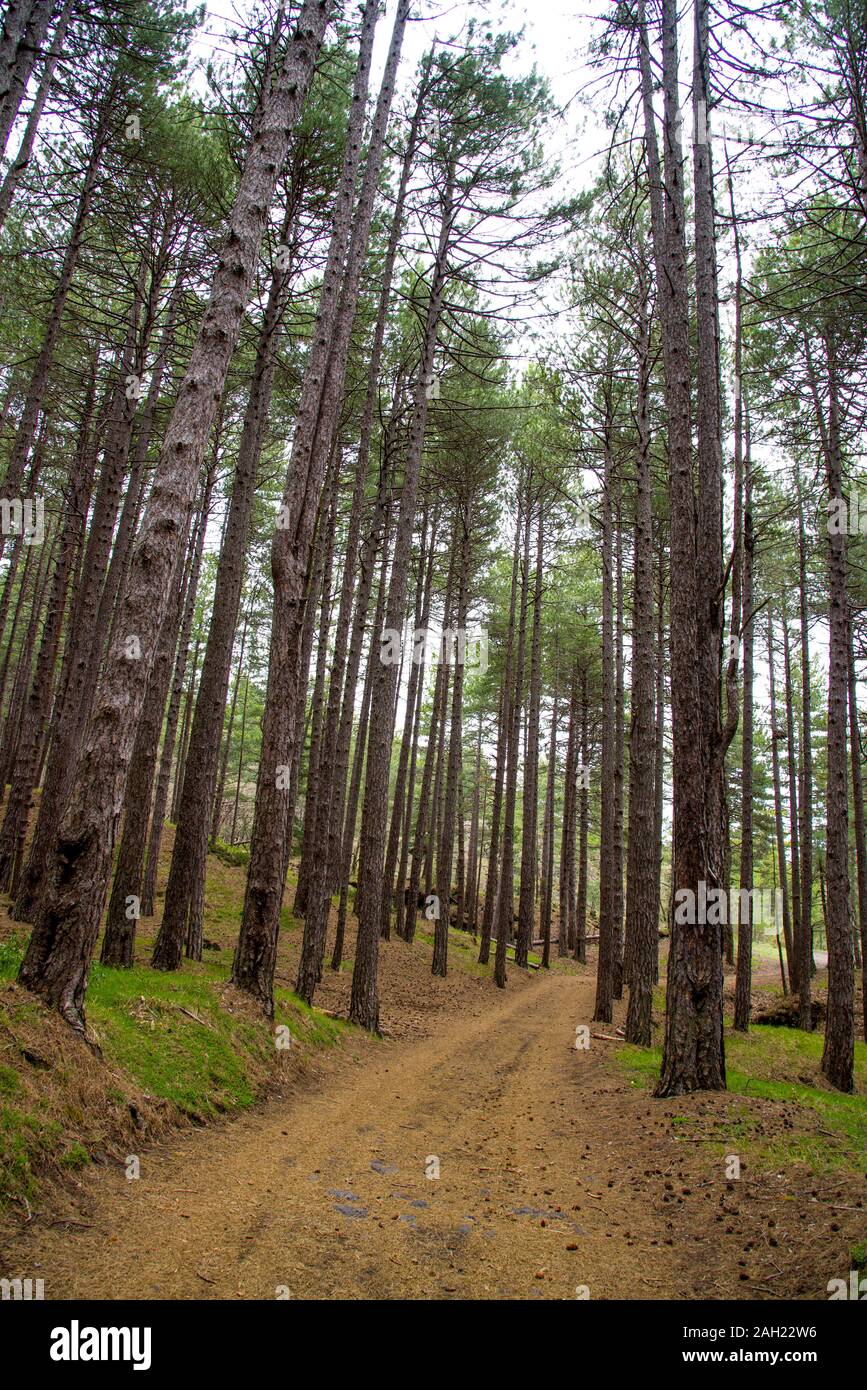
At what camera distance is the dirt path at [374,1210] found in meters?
3.36

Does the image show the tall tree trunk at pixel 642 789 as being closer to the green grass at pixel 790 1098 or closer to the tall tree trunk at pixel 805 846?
the green grass at pixel 790 1098

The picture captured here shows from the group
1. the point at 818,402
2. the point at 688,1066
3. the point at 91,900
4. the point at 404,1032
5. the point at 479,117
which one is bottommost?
the point at 404,1032

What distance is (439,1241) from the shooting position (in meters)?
4.07

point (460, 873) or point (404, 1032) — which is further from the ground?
point (460, 873)

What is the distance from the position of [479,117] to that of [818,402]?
24.9 feet

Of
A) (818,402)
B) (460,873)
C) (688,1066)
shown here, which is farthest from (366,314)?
(460,873)

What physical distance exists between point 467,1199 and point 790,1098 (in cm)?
458

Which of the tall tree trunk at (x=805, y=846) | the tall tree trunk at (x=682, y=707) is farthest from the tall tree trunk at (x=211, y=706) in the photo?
the tall tree trunk at (x=805, y=846)

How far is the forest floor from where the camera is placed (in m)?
3.46

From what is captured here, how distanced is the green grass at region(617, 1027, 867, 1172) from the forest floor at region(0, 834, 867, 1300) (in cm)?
4

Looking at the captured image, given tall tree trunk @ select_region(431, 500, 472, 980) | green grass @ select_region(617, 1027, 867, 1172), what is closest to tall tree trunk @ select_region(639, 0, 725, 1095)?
green grass @ select_region(617, 1027, 867, 1172)

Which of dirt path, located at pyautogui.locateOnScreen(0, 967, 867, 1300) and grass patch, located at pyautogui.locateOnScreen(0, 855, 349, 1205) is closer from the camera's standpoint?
dirt path, located at pyautogui.locateOnScreen(0, 967, 867, 1300)

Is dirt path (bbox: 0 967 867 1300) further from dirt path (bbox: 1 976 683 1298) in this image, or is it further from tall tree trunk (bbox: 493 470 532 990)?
tall tree trunk (bbox: 493 470 532 990)
